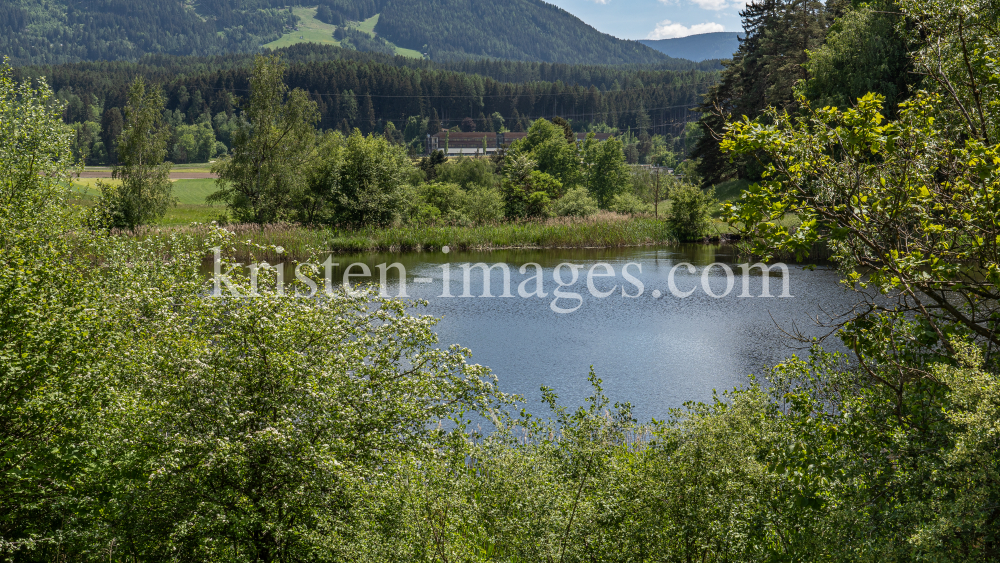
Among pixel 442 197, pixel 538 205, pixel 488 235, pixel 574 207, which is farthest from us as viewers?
pixel 442 197

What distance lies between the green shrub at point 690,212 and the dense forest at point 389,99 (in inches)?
3812

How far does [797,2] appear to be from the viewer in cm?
5209

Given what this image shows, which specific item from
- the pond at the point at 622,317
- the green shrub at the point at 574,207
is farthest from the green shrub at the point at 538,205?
the pond at the point at 622,317

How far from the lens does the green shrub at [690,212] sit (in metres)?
43.6

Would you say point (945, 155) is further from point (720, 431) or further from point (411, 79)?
point (411, 79)

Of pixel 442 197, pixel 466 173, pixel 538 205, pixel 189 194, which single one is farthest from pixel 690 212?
pixel 189 194

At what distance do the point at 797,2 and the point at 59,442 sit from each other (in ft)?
189

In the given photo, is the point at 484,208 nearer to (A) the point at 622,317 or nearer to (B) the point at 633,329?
(A) the point at 622,317

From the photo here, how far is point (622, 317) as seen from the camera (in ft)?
70.5

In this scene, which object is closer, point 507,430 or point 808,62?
point 507,430

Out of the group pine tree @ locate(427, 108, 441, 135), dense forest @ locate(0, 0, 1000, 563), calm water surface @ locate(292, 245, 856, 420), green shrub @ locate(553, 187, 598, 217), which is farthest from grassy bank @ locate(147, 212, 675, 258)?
pine tree @ locate(427, 108, 441, 135)

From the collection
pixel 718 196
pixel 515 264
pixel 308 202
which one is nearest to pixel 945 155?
pixel 515 264

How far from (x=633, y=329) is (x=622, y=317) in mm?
1814

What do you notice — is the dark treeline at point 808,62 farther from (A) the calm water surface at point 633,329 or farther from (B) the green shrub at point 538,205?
(B) the green shrub at point 538,205
